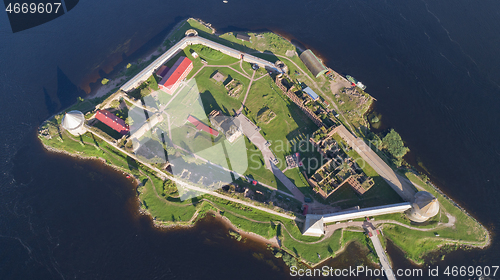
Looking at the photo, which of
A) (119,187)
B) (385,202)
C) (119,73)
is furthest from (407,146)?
(119,73)

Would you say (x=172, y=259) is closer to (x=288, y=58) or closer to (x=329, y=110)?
(x=329, y=110)

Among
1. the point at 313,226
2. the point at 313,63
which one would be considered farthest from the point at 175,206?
the point at 313,63

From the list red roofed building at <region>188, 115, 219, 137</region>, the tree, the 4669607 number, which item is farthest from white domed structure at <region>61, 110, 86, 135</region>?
the tree

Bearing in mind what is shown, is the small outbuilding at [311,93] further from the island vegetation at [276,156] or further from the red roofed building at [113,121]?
the red roofed building at [113,121]

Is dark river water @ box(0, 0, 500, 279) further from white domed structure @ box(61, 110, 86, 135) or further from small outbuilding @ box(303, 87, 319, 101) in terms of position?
small outbuilding @ box(303, 87, 319, 101)

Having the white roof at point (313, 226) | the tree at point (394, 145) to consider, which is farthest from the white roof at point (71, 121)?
the tree at point (394, 145)

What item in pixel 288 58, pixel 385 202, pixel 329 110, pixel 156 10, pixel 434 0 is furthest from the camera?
pixel 156 10
